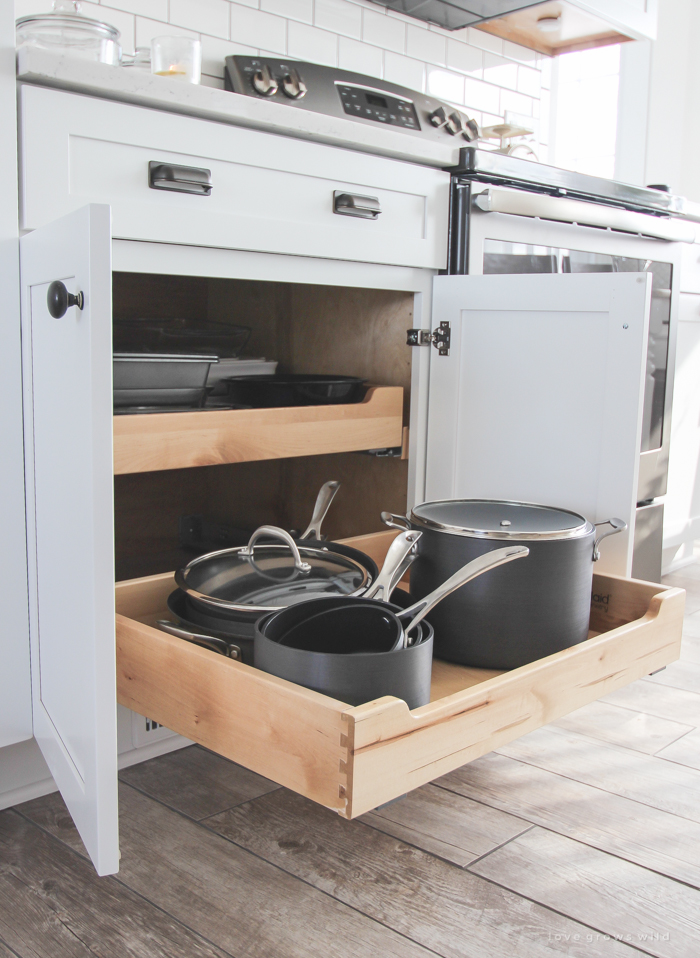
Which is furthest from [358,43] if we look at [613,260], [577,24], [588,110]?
[588,110]

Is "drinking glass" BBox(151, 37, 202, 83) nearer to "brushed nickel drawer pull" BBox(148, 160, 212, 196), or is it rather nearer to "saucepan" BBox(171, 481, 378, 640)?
"brushed nickel drawer pull" BBox(148, 160, 212, 196)

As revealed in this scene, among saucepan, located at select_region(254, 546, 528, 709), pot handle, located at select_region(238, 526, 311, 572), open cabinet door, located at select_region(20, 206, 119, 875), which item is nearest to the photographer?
open cabinet door, located at select_region(20, 206, 119, 875)

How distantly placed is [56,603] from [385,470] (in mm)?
886

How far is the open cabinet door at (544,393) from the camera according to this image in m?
1.28

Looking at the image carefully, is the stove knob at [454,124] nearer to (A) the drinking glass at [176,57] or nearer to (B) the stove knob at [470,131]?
(B) the stove knob at [470,131]

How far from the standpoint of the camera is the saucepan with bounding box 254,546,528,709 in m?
0.88

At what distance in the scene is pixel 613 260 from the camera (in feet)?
6.61

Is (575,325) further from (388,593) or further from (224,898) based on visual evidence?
(224,898)

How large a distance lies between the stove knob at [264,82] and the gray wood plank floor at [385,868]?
1.31m

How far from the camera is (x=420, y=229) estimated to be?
1.57m

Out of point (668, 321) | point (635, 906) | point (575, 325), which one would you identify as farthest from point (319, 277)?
point (668, 321)

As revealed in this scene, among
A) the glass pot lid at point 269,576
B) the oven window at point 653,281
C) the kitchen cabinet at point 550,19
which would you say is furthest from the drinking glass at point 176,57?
the kitchen cabinet at point 550,19

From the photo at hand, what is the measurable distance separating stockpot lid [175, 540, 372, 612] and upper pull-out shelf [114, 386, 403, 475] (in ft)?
0.52

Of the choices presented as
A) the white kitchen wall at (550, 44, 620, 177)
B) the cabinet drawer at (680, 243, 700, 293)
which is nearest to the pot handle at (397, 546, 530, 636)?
the cabinet drawer at (680, 243, 700, 293)
